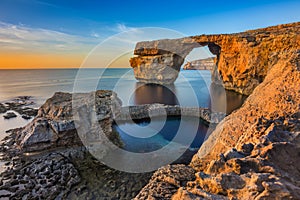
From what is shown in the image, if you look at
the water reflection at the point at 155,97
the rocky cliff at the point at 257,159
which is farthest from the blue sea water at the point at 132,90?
the rocky cliff at the point at 257,159

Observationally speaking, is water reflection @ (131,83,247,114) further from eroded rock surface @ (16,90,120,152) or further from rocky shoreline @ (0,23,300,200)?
eroded rock surface @ (16,90,120,152)

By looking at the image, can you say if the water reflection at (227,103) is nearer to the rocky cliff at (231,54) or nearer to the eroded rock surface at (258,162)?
the rocky cliff at (231,54)

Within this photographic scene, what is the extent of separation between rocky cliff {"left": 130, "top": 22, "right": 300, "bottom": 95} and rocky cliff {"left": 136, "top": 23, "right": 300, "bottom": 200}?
4854 millimetres

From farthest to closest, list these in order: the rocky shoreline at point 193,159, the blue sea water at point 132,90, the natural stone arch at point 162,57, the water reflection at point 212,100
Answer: the natural stone arch at point 162,57 → the blue sea water at point 132,90 → the water reflection at point 212,100 → the rocky shoreline at point 193,159

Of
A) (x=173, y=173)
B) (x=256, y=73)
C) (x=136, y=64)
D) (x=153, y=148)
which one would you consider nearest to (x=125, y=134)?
(x=153, y=148)

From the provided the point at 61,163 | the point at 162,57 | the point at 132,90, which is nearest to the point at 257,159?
the point at 61,163

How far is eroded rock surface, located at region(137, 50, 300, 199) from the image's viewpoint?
2.85 metres

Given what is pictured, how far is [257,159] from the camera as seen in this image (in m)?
3.22

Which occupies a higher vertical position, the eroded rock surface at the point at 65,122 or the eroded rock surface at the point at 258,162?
the eroded rock surface at the point at 258,162

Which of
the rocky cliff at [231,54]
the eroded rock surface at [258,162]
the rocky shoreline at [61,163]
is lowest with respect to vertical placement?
the rocky shoreline at [61,163]

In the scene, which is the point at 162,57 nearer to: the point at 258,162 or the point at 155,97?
the point at 155,97

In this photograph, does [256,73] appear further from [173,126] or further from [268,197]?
[268,197]

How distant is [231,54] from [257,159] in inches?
1247

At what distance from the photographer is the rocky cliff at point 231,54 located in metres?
22.7
